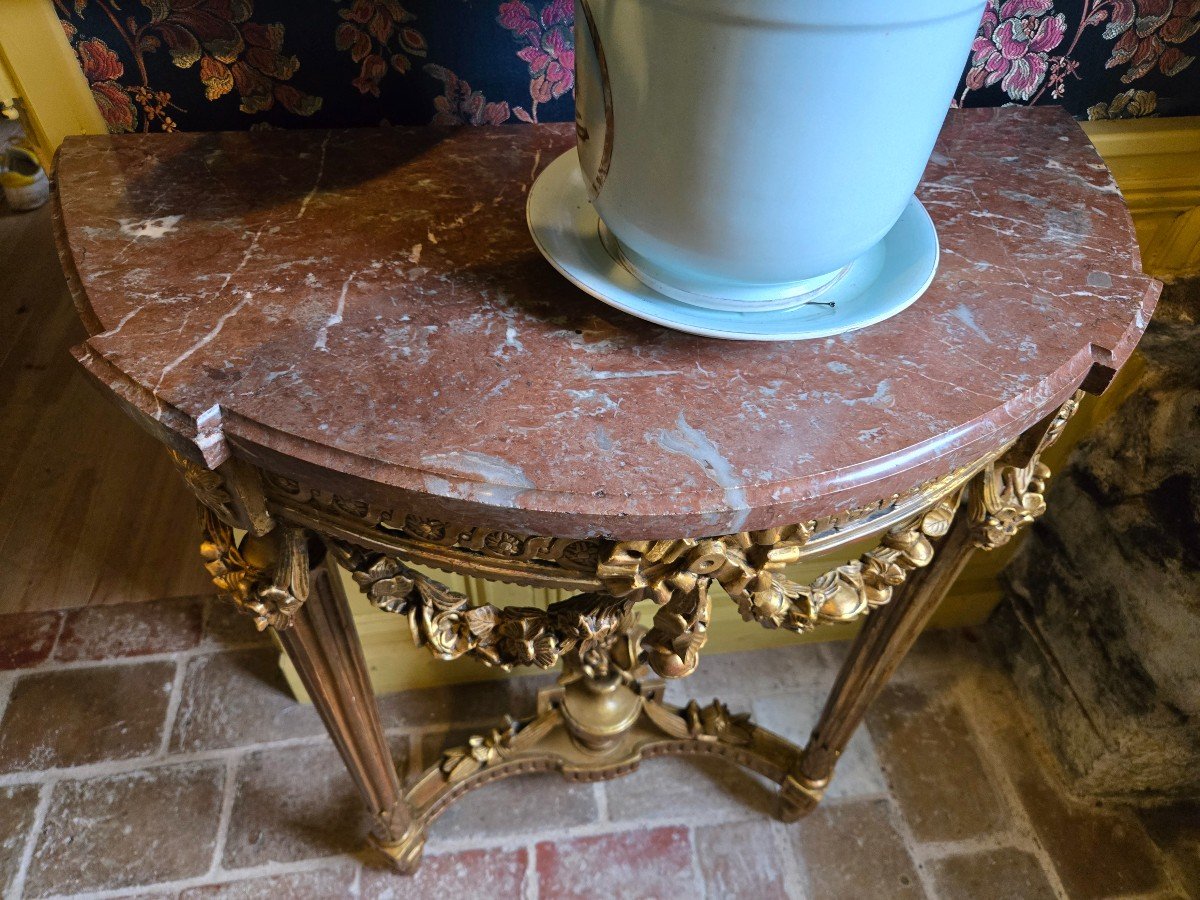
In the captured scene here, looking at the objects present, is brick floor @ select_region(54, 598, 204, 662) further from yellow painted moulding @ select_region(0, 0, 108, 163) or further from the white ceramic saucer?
the white ceramic saucer

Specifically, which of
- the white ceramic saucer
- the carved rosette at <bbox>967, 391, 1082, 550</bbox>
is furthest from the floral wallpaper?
the carved rosette at <bbox>967, 391, 1082, 550</bbox>

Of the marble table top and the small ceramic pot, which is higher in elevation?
the small ceramic pot

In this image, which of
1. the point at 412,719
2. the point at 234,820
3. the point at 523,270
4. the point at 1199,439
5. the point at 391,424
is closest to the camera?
the point at 391,424

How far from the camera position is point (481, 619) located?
641 millimetres

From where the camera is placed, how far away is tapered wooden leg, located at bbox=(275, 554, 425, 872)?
0.72 meters

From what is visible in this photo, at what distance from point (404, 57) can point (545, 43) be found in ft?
0.42

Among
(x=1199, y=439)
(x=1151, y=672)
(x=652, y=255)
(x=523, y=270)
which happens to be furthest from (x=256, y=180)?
(x=1151, y=672)

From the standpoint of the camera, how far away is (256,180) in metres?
0.66

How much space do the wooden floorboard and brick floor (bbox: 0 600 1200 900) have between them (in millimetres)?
108

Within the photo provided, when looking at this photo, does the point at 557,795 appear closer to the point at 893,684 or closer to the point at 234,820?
the point at 234,820

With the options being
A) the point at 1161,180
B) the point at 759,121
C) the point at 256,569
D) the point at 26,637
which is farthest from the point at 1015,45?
the point at 26,637

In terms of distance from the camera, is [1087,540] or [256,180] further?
[1087,540]

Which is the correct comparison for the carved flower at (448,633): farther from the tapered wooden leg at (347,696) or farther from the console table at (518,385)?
the tapered wooden leg at (347,696)

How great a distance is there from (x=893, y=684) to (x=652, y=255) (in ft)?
3.45
